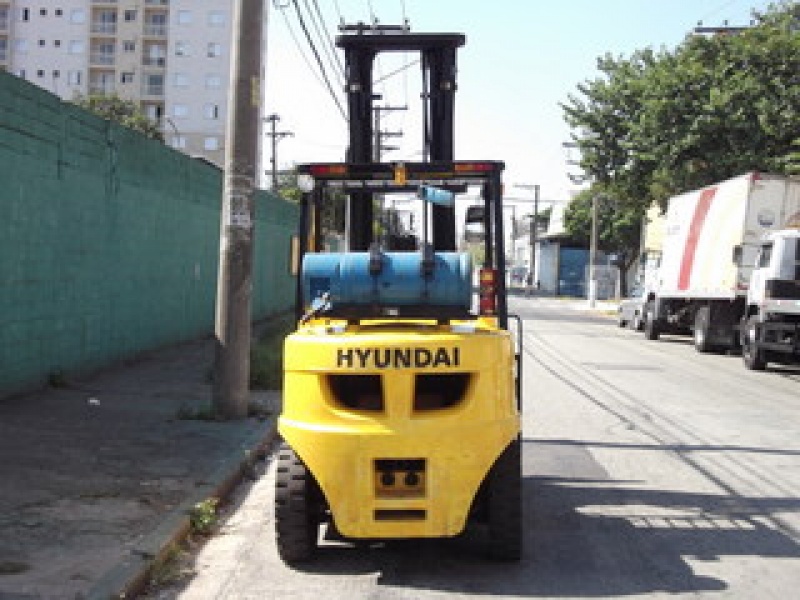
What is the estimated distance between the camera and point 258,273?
1039 inches

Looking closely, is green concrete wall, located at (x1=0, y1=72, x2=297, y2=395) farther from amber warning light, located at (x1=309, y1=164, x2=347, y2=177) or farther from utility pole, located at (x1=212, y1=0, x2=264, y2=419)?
amber warning light, located at (x1=309, y1=164, x2=347, y2=177)

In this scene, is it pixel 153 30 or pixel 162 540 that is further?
pixel 153 30

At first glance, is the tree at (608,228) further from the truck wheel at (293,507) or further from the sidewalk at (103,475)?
the truck wheel at (293,507)

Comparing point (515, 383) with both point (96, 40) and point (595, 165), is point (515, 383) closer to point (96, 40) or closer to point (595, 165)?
point (595, 165)

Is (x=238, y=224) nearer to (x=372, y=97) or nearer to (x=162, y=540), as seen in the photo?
(x=372, y=97)

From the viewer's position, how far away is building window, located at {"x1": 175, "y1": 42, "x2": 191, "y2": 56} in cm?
9262

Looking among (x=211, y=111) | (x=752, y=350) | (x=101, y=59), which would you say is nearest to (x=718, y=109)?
(x=752, y=350)

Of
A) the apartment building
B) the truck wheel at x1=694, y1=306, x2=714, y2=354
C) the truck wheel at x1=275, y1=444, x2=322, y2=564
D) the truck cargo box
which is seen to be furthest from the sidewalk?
the apartment building

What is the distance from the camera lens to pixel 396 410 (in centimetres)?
561

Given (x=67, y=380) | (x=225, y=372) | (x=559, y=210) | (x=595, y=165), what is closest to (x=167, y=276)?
(x=67, y=380)

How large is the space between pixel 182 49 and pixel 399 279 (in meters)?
91.6

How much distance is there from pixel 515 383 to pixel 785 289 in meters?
14.7

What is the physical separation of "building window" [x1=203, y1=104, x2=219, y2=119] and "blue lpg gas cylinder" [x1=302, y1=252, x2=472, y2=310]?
8875cm

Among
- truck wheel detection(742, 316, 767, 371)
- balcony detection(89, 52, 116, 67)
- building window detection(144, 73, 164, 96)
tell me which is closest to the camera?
truck wheel detection(742, 316, 767, 371)
